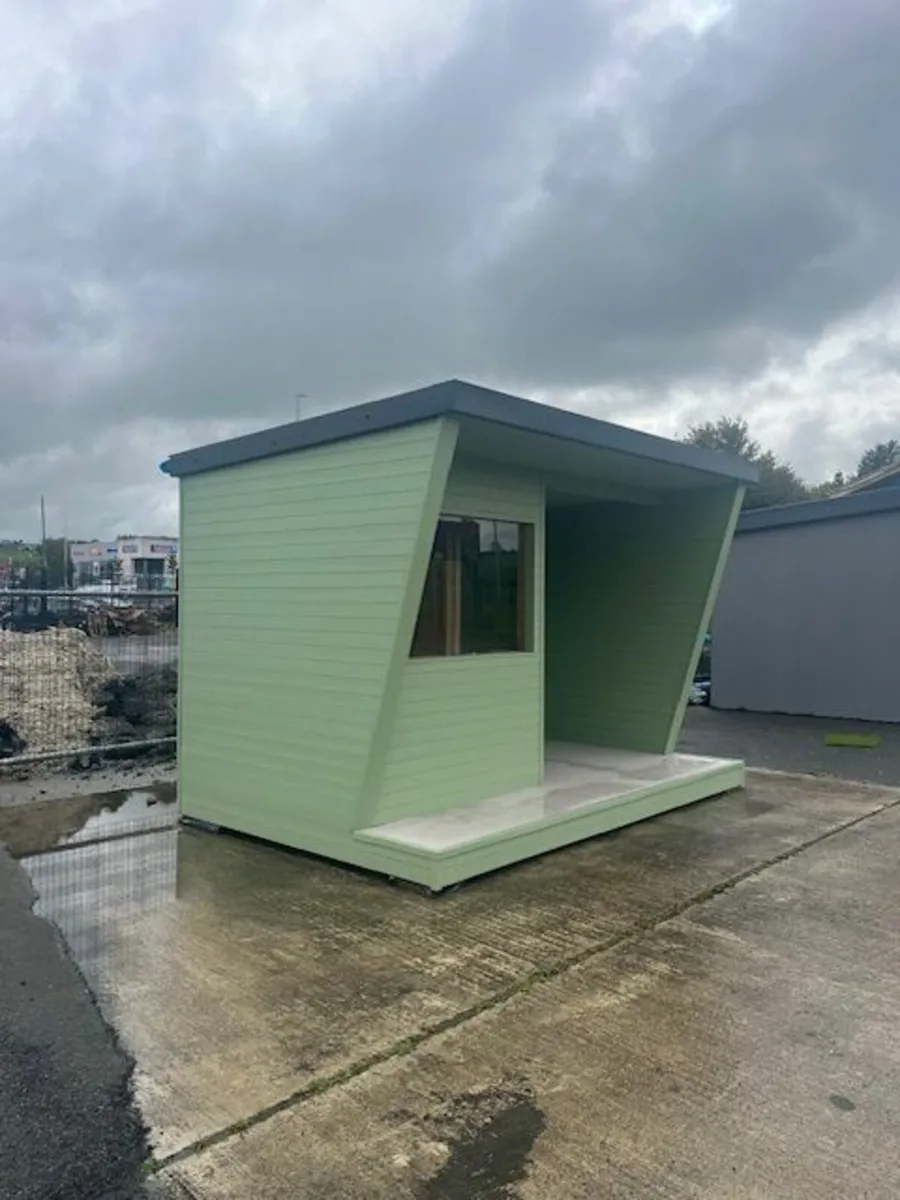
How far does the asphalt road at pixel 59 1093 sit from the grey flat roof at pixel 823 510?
9.95 meters

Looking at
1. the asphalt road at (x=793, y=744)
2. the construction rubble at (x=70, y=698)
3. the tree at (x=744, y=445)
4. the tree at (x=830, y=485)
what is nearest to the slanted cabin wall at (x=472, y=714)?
the asphalt road at (x=793, y=744)

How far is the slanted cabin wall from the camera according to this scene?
184 inches

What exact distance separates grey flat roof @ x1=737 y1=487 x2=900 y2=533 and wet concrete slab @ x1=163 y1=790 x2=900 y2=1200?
7931 mm

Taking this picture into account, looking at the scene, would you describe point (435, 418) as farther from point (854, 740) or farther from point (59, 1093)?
point (854, 740)

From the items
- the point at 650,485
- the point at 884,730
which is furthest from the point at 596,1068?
the point at 884,730

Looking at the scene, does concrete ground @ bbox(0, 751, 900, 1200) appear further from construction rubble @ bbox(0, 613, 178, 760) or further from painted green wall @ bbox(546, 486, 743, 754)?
construction rubble @ bbox(0, 613, 178, 760)

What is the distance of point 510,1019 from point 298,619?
8.68ft

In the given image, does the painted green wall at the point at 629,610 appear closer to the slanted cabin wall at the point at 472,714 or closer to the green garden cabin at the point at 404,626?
the green garden cabin at the point at 404,626

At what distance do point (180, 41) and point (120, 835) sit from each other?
6.13m

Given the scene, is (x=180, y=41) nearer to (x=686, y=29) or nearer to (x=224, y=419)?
(x=686, y=29)

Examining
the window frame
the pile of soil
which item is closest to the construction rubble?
the pile of soil

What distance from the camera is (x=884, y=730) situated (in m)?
9.48

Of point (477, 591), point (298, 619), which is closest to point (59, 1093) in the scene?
point (298, 619)

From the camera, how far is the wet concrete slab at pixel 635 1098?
195 centimetres
